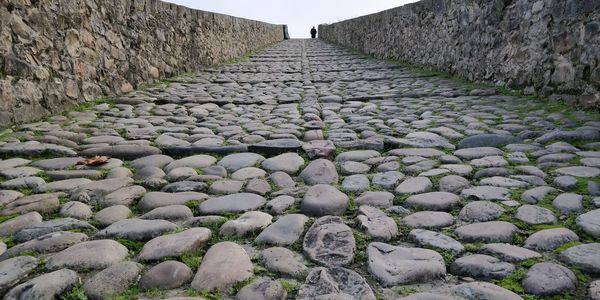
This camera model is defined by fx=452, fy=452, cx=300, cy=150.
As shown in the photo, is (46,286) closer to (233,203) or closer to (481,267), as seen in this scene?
(233,203)

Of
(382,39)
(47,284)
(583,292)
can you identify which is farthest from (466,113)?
(382,39)

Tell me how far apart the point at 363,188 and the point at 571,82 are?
2.60 meters

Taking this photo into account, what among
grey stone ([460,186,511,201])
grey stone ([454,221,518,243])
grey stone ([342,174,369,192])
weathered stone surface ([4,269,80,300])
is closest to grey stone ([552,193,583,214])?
grey stone ([460,186,511,201])

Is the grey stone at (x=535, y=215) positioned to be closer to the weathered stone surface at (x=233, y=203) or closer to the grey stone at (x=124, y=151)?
the weathered stone surface at (x=233, y=203)

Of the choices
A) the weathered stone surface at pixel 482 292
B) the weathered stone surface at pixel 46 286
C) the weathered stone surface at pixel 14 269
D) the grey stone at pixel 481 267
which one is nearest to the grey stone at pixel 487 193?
the grey stone at pixel 481 267

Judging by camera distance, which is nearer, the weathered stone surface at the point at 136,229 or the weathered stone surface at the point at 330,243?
the weathered stone surface at the point at 330,243

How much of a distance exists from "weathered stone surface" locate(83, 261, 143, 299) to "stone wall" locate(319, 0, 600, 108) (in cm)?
347

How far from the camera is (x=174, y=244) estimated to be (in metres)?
1.54

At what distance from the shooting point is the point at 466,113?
3.92m

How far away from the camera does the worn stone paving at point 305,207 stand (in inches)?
51.7

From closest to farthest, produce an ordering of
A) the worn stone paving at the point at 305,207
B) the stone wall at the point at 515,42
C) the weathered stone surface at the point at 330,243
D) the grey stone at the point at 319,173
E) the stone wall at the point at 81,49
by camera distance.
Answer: the worn stone paving at the point at 305,207 → the weathered stone surface at the point at 330,243 → the grey stone at the point at 319,173 → the stone wall at the point at 81,49 → the stone wall at the point at 515,42

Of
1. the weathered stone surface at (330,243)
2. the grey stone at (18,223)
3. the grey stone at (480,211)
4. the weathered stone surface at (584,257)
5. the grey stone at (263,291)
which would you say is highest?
the grey stone at (18,223)

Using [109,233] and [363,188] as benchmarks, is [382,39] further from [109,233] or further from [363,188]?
[109,233]

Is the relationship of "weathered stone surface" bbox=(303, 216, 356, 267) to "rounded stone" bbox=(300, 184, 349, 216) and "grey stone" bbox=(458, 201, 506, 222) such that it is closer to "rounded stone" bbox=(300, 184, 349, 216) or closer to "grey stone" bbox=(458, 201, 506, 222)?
"rounded stone" bbox=(300, 184, 349, 216)
